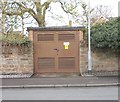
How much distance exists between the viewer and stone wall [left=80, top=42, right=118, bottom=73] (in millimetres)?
20359

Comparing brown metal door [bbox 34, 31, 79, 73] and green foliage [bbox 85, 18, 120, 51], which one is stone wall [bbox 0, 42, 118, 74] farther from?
green foliage [bbox 85, 18, 120, 51]

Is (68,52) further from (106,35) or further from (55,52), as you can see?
(106,35)

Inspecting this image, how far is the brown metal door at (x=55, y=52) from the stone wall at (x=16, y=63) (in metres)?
0.48

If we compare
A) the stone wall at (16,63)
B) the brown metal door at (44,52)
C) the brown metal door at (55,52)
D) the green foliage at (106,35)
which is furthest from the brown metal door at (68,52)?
the stone wall at (16,63)

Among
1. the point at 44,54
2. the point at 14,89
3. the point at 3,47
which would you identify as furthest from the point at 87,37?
the point at 14,89

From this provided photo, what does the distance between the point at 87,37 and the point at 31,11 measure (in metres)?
8.46

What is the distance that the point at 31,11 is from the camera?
1092 inches

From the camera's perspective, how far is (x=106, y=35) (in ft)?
63.8

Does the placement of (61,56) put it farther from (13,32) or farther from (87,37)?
(13,32)

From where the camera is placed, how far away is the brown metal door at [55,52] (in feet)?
67.5

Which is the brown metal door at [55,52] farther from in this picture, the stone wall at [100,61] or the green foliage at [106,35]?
the green foliage at [106,35]

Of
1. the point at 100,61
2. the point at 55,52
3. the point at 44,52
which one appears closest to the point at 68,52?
the point at 55,52

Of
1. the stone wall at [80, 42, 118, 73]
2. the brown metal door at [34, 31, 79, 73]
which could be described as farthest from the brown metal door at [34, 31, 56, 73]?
the stone wall at [80, 42, 118, 73]

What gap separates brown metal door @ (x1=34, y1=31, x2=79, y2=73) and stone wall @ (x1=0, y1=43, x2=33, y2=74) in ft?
1.57
